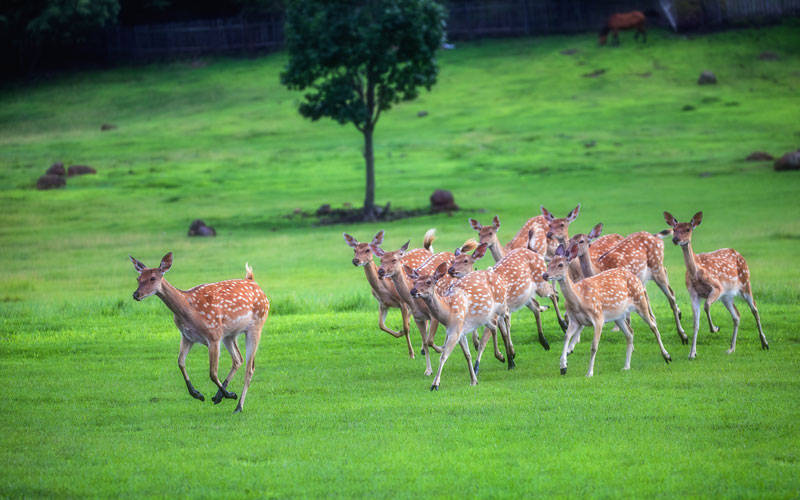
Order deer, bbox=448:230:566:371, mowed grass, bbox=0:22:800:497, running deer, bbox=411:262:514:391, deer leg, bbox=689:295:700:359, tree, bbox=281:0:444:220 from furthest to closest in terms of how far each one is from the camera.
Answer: tree, bbox=281:0:444:220 < deer, bbox=448:230:566:371 < deer leg, bbox=689:295:700:359 < running deer, bbox=411:262:514:391 < mowed grass, bbox=0:22:800:497

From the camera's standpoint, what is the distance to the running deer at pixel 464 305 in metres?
13.0

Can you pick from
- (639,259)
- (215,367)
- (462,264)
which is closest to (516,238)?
(639,259)

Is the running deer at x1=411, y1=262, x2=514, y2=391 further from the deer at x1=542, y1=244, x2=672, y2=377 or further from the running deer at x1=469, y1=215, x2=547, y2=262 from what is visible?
the running deer at x1=469, y1=215, x2=547, y2=262

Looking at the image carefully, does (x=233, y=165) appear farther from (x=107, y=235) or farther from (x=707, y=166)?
(x=707, y=166)

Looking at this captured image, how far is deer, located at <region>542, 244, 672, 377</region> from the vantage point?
13227mm

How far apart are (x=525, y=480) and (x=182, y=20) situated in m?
63.6

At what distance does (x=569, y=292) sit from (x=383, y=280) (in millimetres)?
3694

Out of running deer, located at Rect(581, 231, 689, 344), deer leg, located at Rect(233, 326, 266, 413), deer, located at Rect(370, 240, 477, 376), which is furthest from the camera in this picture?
running deer, located at Rect(581, 231, 689, 344)

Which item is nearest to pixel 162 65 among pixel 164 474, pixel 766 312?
pixel 766 312

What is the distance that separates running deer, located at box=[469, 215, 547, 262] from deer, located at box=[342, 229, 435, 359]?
1.12m

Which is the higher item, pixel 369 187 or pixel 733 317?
pixel 733 317


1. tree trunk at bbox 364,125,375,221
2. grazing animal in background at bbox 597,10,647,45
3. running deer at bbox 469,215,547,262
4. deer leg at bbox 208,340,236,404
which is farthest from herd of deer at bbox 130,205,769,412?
grazing animal in background at bbox 597,10,647,45

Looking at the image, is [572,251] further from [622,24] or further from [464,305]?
[622,24]

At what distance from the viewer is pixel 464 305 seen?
13250mm
